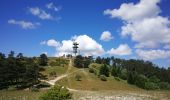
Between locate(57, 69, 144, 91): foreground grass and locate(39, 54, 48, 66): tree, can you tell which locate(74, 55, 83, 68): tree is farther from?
locate(57, 69, 144, 91): foreground grass

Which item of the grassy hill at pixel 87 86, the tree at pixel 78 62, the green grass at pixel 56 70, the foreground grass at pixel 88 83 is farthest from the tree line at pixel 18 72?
the tree at pixel 78 62

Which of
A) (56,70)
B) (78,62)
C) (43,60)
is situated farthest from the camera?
(78,62)

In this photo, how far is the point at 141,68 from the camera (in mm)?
190625

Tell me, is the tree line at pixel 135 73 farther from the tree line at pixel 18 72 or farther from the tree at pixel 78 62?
the tree line at pixel 18 72

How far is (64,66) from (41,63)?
11.4 m

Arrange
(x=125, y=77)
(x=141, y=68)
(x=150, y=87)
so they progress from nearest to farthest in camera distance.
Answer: (x=150, y=87) → (x=125, y=77) → (x=141, y=68)

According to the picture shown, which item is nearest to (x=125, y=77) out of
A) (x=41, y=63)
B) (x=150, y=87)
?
(x=150, y=87)

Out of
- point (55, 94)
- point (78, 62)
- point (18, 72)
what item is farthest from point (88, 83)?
point (55, 94)

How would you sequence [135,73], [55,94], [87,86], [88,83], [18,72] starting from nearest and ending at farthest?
[55,94] → [18,72] → [87,86] → [88,83] → [135,73]

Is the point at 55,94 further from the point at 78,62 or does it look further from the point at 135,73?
the point at 135,73

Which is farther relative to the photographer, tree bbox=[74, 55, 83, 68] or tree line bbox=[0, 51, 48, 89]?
tree bbox=[74, 55, 83, 68]

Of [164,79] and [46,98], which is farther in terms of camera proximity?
[164,79]

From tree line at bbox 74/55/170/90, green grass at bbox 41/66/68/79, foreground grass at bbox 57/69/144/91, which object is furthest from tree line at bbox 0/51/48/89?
tree line at bbox 74/55/170/90

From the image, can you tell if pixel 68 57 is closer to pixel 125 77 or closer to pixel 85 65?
pixel 85 65
